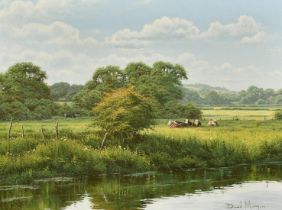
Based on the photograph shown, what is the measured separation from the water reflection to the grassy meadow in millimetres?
1538

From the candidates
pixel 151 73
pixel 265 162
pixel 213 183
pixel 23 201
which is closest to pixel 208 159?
pixel 265 162

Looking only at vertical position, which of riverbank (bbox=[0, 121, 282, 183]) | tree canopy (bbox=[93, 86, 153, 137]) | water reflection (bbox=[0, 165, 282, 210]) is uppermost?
tree canopy (bbox=[93, 86, 153, 137])

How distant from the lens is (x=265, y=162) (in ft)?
155

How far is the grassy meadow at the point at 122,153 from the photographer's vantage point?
120 ft

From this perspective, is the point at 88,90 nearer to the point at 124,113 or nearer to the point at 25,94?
the point at 25,94

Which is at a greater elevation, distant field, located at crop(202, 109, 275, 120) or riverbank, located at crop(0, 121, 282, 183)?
distant field, located at crop(202, 109, 275, 120)

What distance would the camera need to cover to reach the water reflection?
2808 cm

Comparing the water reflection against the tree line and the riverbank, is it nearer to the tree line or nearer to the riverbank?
the riverbank

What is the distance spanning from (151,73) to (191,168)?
70.5m

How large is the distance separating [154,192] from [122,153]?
864 centimetres

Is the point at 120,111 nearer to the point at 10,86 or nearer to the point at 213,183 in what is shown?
the point at 213,183

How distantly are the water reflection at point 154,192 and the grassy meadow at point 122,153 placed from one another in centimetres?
154

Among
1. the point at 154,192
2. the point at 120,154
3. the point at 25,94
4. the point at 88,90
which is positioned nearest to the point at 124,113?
the point at 120,154

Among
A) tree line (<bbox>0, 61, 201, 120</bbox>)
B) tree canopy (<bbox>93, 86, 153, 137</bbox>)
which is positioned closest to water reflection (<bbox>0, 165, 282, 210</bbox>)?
tree canopy (<bbox>93, 86, 153, 137</bbox>)
